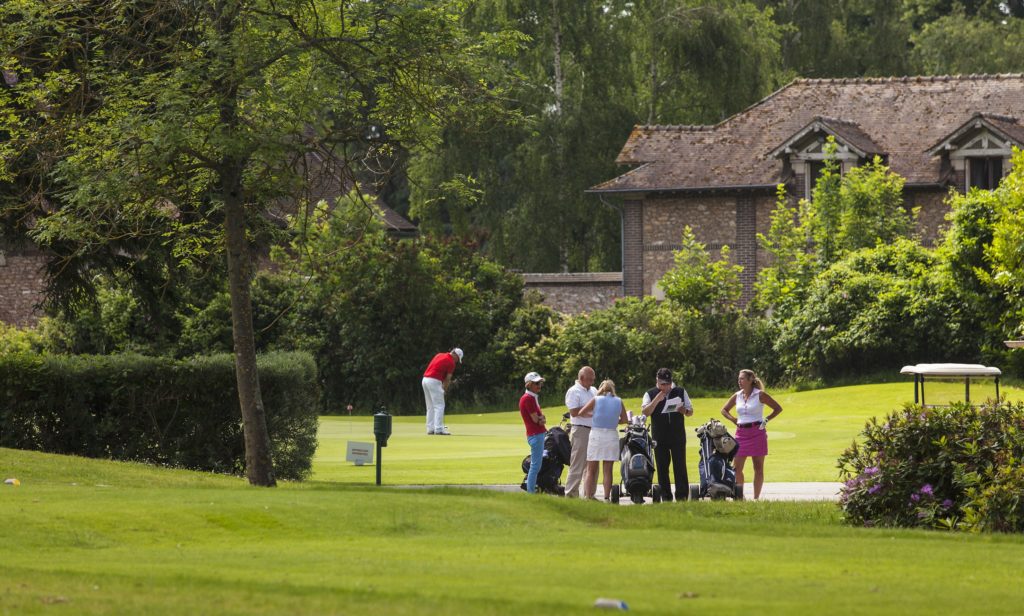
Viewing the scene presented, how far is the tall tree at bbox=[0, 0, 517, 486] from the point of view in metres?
19.7

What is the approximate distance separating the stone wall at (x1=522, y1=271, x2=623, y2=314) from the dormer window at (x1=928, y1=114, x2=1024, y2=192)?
11.4 m

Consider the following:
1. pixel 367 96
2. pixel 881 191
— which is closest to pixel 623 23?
pixel 881 191

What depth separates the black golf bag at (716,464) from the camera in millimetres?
20219

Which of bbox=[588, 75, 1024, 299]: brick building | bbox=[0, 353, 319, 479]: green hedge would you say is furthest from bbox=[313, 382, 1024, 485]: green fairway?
bbox=[588, 75, 1024, 299]: brick building

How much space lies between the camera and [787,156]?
50781mm

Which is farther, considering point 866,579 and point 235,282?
point 235,282

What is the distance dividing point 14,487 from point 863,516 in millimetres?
9420

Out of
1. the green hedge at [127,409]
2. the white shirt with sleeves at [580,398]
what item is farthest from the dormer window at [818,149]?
the white shirt with sleeves at [580,398]

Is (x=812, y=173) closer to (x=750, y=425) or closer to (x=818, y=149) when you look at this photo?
(x=818, y=149)

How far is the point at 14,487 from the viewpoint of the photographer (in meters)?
18.7

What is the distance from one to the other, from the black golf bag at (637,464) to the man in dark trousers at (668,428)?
0.16 metres

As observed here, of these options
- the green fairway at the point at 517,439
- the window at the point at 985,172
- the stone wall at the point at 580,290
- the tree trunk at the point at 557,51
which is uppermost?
the tree trunk at the point at 557,51

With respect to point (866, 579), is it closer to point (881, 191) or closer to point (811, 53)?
point (881, 191)

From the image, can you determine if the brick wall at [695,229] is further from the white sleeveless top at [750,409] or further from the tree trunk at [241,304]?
the tree trunk at [241,304]
